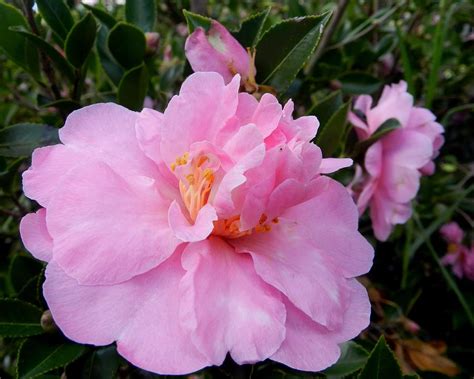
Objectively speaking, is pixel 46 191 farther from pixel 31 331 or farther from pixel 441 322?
pixel 441 322

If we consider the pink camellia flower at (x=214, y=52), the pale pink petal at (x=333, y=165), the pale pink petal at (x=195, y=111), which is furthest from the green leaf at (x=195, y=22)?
the pale pink petal at (x=333, y=165)

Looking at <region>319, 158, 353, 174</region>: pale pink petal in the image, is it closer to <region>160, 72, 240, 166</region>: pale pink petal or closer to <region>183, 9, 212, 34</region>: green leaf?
<region>160, 72, 240, 166</region>: pale pink petal

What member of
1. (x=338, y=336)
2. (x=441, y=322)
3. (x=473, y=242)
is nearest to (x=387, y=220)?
(x=338, y=336)

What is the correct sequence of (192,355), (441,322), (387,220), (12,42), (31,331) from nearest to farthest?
1. (192,355)
2. (31,331)
3. (12,42)
4. (387,220)
5. (441,322)

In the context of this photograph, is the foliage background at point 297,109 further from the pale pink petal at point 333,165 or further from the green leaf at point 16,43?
the pale pink petal at point 333,165

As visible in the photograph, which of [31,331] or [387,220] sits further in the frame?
[387,220]

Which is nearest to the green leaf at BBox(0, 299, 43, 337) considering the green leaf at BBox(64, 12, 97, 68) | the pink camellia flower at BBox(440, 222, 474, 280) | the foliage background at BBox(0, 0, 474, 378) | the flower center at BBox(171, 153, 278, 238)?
the foliage background at BBox(0, 0, 474, 378)
